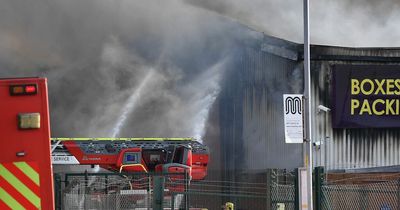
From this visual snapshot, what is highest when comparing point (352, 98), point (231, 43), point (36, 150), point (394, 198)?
point (231, 43)

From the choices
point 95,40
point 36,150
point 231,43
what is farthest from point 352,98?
point 36,150

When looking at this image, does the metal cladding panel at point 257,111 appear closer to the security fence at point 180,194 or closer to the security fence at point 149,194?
the security fence at point 149,194

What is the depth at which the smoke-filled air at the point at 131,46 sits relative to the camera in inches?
848

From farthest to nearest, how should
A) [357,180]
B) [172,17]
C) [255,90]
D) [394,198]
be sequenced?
[172,17]
[255,90]
[357,180]
[394,198]

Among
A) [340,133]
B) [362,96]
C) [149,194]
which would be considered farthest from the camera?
[340,133]

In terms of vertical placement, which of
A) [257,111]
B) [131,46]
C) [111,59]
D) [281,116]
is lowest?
[281,116]

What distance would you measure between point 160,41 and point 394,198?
Answer: 1183cm

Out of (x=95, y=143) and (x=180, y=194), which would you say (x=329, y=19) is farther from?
(x=180, y=194)

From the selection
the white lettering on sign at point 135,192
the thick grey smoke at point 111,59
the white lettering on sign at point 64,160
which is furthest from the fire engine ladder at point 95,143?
the thick grey smoke at point 111,59

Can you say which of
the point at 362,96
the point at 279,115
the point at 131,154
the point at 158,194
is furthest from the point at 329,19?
the point at 158,194

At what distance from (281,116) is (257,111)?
3.00 feet

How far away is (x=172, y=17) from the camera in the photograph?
71.4 feet

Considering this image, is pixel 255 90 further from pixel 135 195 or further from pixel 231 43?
pixel 135 195

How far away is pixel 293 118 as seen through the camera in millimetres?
8844
